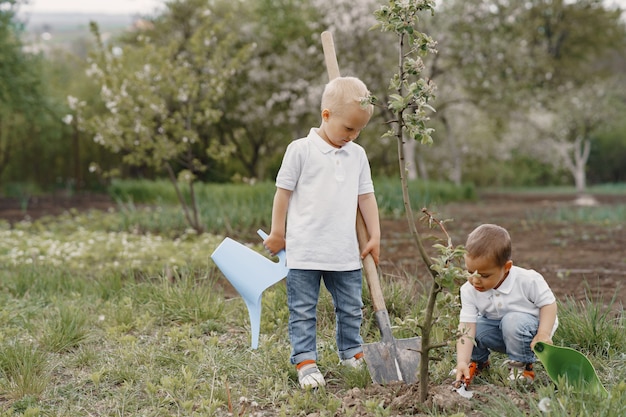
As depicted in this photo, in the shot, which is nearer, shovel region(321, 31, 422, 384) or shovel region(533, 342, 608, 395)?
shovel region(533, 342, 608, 395)

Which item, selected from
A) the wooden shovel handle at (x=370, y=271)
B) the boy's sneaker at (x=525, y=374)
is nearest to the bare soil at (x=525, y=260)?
the boy's sneaker at (x=525, y=374)

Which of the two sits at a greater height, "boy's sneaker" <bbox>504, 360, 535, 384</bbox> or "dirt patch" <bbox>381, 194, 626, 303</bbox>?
"boy's sneaker" <bbox>504, 360, 535, 384</bbox>

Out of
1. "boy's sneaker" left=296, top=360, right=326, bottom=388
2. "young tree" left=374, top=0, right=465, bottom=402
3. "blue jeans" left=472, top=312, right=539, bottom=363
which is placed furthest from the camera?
"boy's sneaker" left=296, top=360, right=326, bottom=388

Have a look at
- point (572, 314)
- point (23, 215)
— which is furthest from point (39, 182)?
point (572, 314)

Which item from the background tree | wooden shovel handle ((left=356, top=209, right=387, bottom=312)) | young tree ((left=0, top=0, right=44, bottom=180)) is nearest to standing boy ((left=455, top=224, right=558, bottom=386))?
wooden shovel handle ((left=356, top=209, right=387, bottom=312))

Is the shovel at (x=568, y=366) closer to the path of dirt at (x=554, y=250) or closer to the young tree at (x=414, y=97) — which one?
the young tree at (x=414, y=97)

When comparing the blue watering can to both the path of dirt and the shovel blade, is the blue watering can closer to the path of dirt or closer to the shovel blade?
the shovel blade

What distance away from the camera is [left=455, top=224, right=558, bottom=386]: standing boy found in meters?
2.48

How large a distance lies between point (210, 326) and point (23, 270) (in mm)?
1920

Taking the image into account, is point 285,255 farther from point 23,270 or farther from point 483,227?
point 23,270

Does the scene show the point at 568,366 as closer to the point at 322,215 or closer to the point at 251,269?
the point at 322,215

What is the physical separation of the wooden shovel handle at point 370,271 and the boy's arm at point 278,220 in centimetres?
34

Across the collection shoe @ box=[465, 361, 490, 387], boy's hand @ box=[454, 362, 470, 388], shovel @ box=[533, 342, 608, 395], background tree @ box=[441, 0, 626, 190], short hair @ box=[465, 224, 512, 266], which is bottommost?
shoe @ box=[465, 361, 490, 387]

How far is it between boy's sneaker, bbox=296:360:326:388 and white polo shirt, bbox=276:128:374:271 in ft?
1.34
